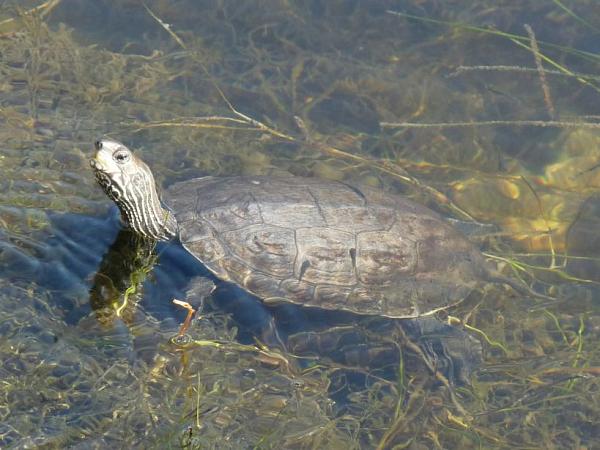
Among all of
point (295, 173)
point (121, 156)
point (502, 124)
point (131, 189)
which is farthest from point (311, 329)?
point (502, 124)

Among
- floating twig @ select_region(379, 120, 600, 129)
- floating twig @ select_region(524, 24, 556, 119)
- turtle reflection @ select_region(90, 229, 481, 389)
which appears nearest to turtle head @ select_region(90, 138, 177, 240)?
turtle reflection @ select_region(90, 229, 481, 389)

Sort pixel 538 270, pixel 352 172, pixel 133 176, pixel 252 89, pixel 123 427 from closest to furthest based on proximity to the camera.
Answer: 1. pixel 123 427
2. pixel 133 176
3. pixel 538 270
4. pixel 352 172
5. pixel 252 89

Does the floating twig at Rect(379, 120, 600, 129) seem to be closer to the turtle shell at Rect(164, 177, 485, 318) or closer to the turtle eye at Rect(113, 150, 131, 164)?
the turtle shell at Rect(164, 177, 485, 318)

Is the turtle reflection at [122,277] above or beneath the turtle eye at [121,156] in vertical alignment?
beneath

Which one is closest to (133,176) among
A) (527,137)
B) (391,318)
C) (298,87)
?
(391,318)

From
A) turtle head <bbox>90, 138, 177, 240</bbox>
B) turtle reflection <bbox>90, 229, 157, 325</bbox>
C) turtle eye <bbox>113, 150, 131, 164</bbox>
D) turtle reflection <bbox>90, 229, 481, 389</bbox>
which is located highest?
turtle eye <bbox>113, 150, 131, 164</bbox>

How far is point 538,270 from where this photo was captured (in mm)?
5496

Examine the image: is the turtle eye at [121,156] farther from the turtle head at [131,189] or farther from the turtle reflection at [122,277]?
the turtle reflection at [122,277]

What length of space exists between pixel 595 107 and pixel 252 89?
2.91 metres

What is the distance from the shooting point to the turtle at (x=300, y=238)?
4.53 m

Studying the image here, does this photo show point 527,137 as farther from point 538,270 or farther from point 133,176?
point 133,176

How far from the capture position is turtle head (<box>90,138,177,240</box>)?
432 centimetres

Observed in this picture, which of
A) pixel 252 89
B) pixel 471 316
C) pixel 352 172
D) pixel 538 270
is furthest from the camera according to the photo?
pixel 252 89

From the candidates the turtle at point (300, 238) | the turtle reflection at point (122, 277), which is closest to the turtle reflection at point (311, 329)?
the turtle reflection at point (122, 277)
